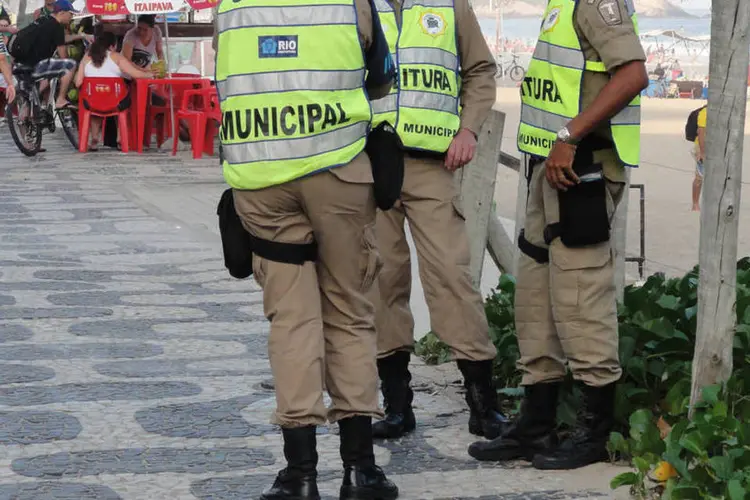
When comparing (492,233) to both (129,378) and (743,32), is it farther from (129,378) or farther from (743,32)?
(743,32)

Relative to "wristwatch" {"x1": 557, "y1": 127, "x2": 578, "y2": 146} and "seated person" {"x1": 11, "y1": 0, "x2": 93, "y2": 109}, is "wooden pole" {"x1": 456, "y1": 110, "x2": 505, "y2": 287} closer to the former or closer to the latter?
"wristwatch" {"x1": 557, "y1": 127, "x2": 578, "y2": 146}

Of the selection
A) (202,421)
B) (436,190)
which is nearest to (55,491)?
(202,421)

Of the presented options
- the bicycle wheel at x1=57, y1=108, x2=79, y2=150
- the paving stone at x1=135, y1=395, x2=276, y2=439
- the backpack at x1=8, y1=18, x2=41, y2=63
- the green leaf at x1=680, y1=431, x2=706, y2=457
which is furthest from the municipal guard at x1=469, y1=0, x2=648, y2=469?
the bicycle wheel at x1=57, y1=108, x2=79, y2=150

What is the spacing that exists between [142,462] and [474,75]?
5.75 ft

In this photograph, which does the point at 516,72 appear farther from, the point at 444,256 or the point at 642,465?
the point at 642,465

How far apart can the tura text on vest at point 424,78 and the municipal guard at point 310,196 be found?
69 cm

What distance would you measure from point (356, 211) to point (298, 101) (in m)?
0.36

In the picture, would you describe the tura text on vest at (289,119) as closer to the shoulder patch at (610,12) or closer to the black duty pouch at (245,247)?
the black duty pouch at (245,247)

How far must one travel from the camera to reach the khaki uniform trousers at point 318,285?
394cm

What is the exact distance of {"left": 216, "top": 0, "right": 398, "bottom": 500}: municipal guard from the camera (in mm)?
3844

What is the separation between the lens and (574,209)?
437 cm

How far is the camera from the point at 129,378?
561 cm

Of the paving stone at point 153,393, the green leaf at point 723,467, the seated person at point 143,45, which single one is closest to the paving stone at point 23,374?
the paving stone at point 153,393

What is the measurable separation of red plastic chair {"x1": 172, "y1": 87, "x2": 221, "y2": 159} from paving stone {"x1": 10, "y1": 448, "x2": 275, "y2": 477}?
11.2m
